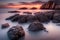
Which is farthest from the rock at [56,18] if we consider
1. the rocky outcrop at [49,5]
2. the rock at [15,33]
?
the rock at [15,33]

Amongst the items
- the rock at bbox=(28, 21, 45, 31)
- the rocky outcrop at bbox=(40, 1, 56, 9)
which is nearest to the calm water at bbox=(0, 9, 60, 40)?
the rock at bbox=(28, 21, 45, 31)

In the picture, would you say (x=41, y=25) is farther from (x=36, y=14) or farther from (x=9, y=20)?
(x=9, y=20)

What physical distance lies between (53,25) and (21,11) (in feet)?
1.04

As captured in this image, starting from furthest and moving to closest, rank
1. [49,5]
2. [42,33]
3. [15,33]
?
[49,5] < [42,33] < [15,33]

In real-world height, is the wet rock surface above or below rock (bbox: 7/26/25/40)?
above

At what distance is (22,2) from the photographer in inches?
53.1

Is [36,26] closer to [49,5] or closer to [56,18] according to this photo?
[56,18]

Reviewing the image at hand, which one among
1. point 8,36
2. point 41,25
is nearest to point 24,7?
point 41,25

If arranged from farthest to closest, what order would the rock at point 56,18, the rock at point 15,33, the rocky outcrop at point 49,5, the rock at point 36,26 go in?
the rocky outcrop at point 49,5
the rock at point 56,18
the rock at point 36,26
the rock at point 15,33

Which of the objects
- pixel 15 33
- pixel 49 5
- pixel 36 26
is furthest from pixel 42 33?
pixel 49 5

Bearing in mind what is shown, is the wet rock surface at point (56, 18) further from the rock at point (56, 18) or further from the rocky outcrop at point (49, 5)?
the rocky outcrop at point (49, 5)

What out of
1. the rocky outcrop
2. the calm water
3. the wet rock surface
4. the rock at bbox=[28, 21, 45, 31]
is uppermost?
the rocky outcrop

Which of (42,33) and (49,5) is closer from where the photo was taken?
(42,33)

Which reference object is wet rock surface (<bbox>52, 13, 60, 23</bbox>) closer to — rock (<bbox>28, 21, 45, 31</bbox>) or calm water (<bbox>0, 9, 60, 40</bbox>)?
calm water (<bbox>0, 9, 60, 40</bbox>)
